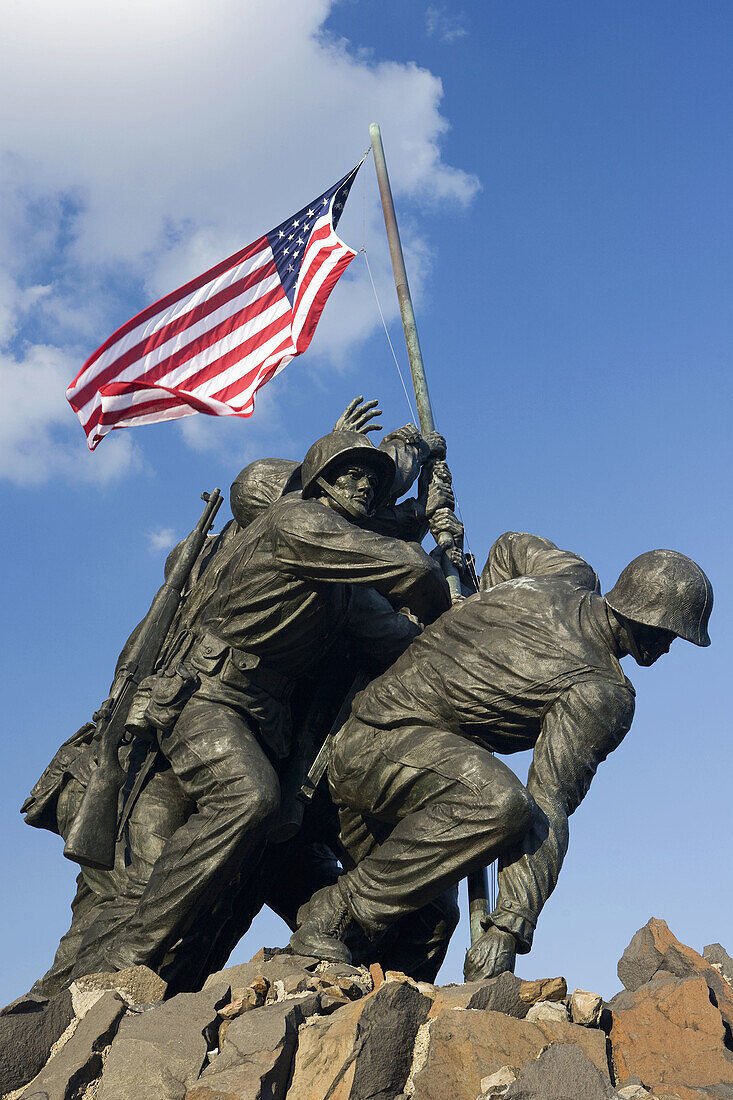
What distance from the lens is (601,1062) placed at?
4840 mm

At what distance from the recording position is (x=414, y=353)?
8.91 metres

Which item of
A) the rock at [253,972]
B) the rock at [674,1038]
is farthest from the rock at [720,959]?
A: the rock at [253,972]

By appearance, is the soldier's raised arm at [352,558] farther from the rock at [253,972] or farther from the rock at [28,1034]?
the rock at [28,1034]

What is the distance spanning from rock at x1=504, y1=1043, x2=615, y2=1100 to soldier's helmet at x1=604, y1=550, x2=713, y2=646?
7.57ft

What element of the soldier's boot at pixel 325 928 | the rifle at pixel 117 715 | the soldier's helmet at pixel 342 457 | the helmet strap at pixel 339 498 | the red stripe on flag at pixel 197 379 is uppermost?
the red stripe on flag at pixel 197 379

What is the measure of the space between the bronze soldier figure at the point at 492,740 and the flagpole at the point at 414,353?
43 centimetres

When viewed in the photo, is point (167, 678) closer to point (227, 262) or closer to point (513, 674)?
point (513, 674)

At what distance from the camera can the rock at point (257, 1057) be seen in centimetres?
470

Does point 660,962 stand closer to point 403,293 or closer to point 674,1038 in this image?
point 674,1038

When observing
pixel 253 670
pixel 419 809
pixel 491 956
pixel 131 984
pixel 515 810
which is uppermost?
pixel 253 670

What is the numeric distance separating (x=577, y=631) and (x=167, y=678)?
7.59 ft

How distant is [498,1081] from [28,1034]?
2290 mm

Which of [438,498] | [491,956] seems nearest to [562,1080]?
[491,956]

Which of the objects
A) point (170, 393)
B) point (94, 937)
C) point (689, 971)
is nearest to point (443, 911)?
point (689, 971)
